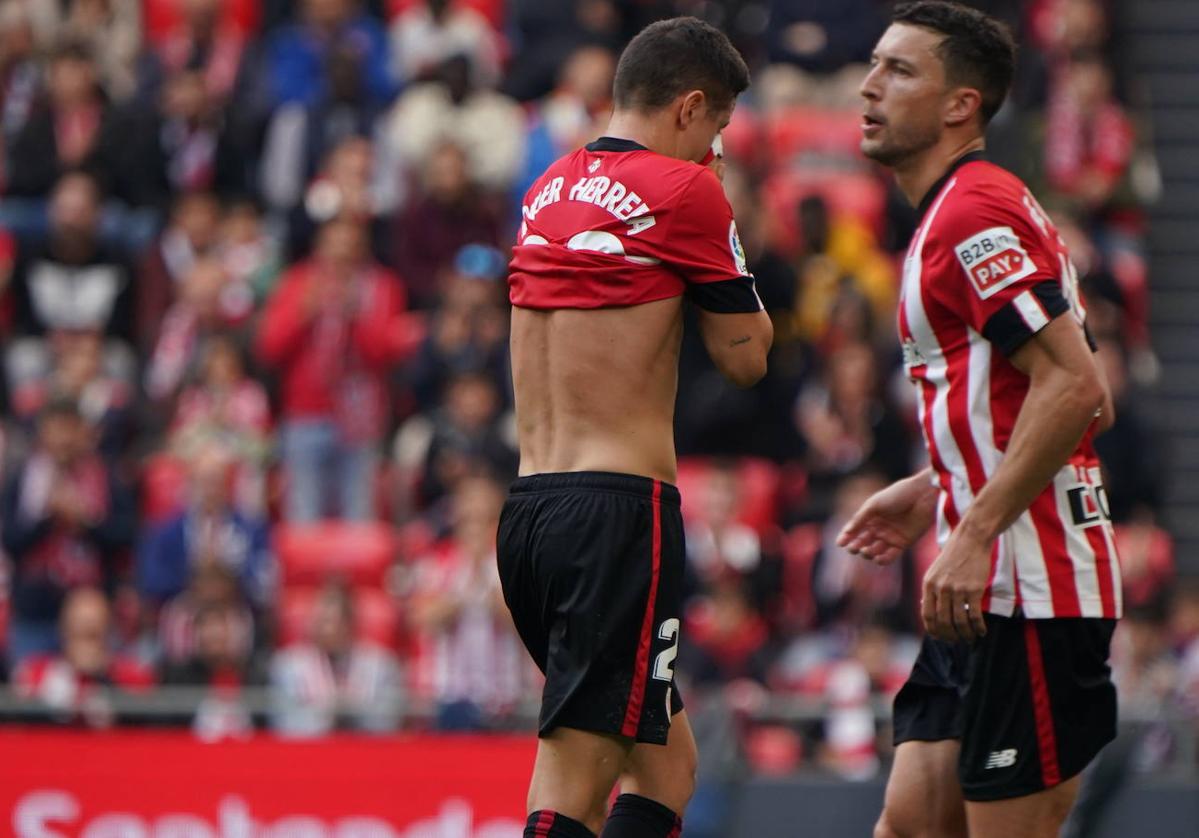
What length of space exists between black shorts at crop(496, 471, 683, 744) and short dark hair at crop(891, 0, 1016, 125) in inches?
54.5

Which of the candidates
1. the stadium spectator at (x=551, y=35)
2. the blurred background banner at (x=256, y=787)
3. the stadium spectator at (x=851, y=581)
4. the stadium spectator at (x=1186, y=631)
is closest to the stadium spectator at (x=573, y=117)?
the stadium spectator at (x=551, y=35)

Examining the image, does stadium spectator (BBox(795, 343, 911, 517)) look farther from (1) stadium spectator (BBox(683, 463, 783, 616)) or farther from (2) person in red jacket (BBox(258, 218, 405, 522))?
(2) person in red jacket (BBox(258, 218, 405, 522))

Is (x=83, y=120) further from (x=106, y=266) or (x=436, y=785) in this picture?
(x=436, y=785)

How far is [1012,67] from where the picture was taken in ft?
18.6

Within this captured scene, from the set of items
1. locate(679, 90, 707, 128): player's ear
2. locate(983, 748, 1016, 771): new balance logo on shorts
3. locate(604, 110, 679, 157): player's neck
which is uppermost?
locate(679, 90, 707, 128): player's ear

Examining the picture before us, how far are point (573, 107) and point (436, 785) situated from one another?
557 cm

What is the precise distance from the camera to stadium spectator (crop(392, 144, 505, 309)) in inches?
521

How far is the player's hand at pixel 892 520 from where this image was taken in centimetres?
587

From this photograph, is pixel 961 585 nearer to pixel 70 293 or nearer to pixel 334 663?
pixel 334 663

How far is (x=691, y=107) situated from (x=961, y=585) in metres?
1.39

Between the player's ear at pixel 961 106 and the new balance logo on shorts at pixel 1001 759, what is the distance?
165 cm

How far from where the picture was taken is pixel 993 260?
5.23 metres

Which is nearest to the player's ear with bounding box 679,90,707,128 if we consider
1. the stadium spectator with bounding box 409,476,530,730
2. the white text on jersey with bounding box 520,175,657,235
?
the white text on jersey with bounding box 520,175,657,235

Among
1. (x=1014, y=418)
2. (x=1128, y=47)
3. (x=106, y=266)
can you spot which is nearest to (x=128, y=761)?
(x=106, y=266)
